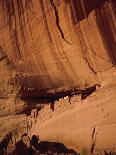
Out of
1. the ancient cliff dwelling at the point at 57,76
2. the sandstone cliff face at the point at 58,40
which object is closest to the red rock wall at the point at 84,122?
the ancient cliff dwelling at the point at 57,76

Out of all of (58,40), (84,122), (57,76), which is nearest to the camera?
(84,122)

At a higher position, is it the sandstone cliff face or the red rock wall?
the sandstone cliff face

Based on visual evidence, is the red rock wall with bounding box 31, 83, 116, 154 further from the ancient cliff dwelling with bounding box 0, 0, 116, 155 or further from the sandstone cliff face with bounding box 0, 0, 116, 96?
the sandstone cliff face with bounding box 0, 0, 116, 96

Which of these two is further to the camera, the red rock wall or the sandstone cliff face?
the sandstone cliff face

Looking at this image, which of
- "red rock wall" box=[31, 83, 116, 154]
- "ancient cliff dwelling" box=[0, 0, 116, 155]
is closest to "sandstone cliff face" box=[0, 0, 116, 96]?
"ancient cliff dwelling" box=[0, 0, 116, 155]

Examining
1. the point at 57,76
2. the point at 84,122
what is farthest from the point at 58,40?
the point at 84,122

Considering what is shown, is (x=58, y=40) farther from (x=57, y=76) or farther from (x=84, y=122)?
(x=84, y=122)

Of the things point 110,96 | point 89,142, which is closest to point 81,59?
point 110,96

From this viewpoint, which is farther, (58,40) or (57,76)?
(57,76)

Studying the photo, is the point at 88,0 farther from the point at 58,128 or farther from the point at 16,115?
the point at 16,115
